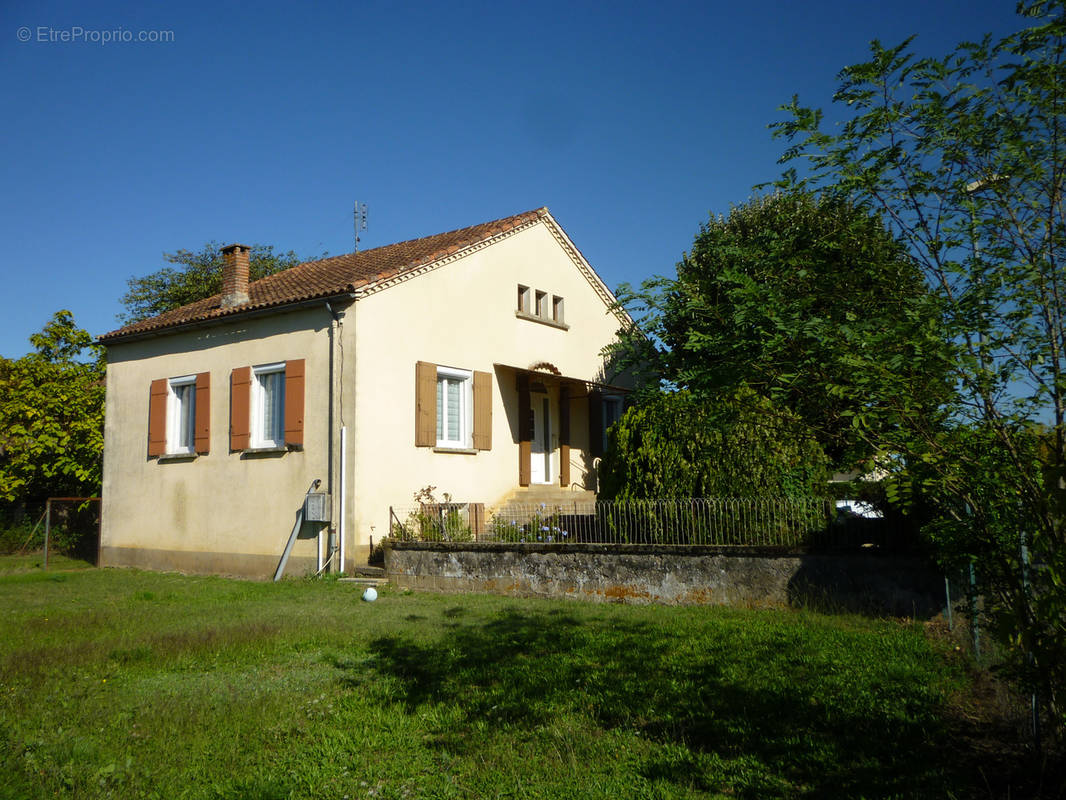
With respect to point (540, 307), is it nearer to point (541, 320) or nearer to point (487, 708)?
point (541, 320)

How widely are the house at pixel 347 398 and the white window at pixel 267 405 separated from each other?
0.03 meters

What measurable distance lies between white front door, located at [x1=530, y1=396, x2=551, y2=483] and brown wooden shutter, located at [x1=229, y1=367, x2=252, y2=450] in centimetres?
612

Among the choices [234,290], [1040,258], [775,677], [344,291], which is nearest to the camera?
[1040,258]

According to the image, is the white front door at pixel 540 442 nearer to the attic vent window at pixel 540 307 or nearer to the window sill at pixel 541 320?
the window sill at pixel 541 320

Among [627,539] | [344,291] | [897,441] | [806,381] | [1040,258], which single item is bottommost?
[627,539]

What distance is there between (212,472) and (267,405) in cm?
181

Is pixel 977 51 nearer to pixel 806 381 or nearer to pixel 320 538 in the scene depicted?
pixel 806 381

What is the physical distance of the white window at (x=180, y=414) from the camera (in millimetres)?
16875

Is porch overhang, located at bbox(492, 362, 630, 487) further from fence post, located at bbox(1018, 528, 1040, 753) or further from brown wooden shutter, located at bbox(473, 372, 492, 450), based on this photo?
fence post, located at bbox(1018, 528, 1040, 753)

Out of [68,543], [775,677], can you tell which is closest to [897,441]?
[775,677]

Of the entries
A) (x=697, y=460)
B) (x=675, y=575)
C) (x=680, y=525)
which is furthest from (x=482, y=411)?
(x=675, y=575)

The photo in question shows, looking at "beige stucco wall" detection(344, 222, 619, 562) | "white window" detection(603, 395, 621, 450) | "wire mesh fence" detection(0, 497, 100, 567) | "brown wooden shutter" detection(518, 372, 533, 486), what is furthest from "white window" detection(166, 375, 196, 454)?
"white window" detection(603, 395, 621, 450)

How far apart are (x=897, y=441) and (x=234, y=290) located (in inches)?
601

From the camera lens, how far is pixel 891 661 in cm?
650
